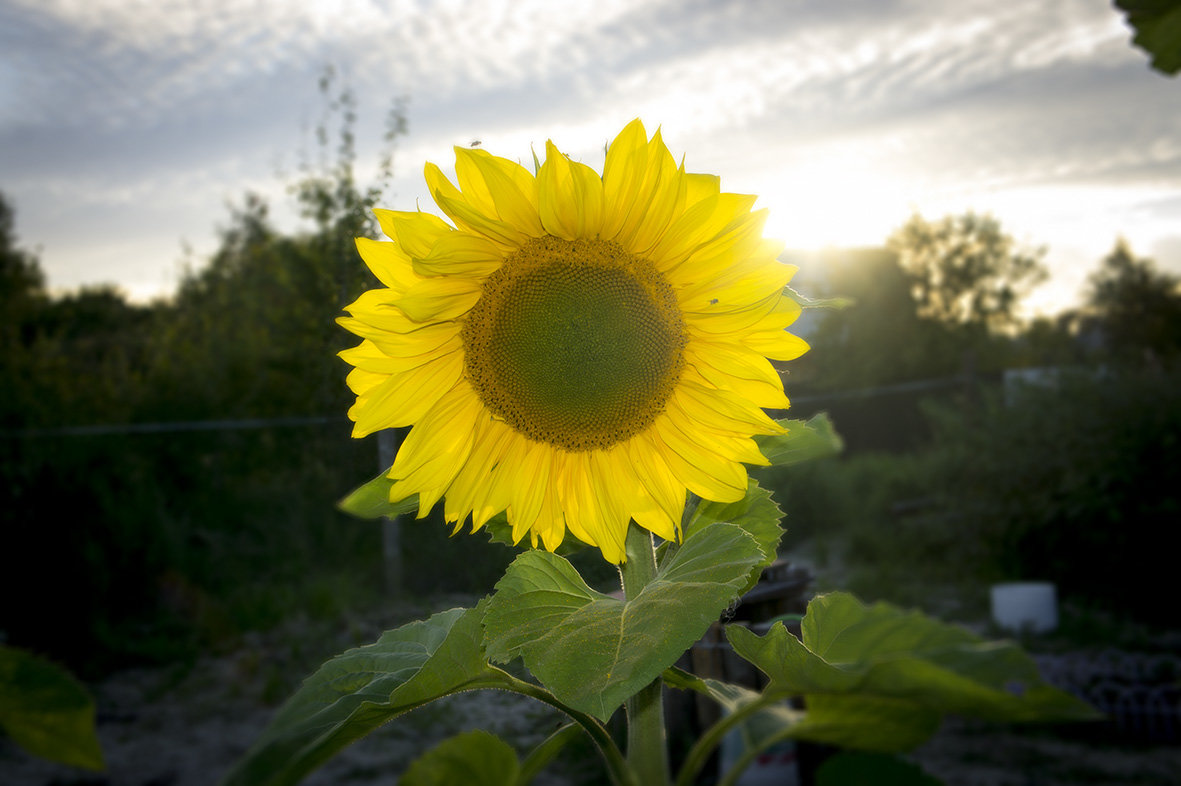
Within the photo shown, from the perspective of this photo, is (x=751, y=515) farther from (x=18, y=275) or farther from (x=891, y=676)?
(x=18, y=275)

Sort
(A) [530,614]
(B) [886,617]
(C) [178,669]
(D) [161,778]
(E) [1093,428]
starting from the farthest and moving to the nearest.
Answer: (E) [1093,428] → (C) [178,669] → (D) [161,778] → (A) [530,614] → (B) [886,617]

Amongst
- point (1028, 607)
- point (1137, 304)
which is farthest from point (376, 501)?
point (1137, 304)

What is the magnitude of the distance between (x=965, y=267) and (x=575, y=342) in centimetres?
2293

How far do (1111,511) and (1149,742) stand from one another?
2.63m

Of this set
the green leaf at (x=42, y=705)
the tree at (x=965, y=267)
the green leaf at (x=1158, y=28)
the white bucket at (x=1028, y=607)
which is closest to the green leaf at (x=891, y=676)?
the green leaf at (x=42, y=705)

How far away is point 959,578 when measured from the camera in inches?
324

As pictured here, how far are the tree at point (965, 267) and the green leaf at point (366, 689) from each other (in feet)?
65.8

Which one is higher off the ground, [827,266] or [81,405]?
[827,266]

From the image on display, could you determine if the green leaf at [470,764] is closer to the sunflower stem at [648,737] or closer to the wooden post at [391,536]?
the sunflower stem at [648,737]

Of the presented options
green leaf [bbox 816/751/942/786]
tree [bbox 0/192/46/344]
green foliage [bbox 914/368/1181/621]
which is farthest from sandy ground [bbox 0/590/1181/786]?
tree [bbox 0/192/46/344]

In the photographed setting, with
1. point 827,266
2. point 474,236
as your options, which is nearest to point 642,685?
point 474,236

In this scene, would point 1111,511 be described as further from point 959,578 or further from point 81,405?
point 81,405

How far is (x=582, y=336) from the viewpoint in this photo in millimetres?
800

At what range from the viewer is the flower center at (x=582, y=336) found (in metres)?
0.79
